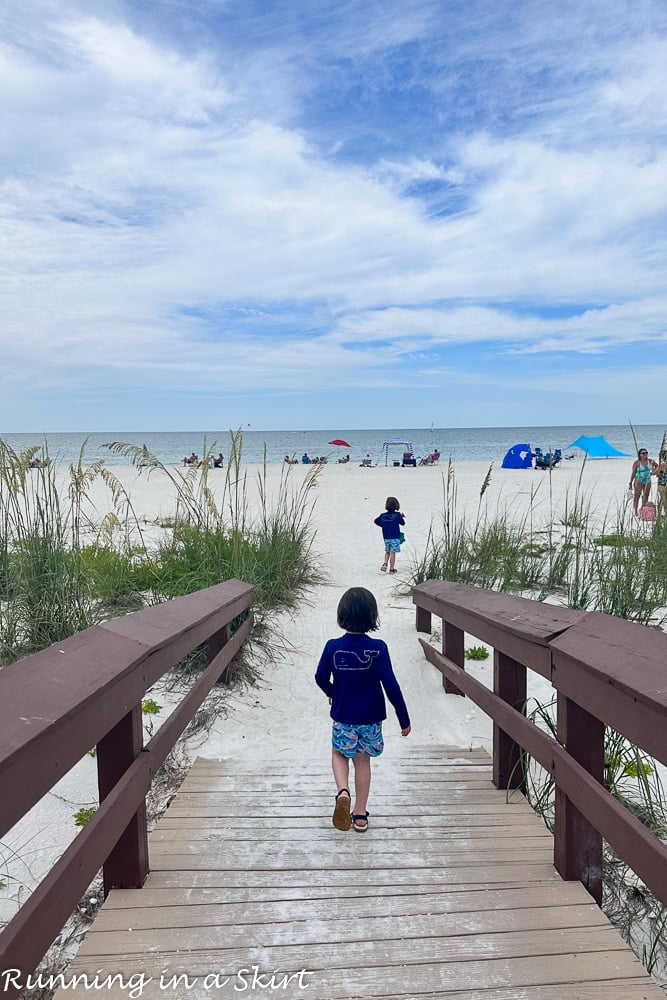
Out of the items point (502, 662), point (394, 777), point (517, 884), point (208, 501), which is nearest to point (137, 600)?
point (208, 501)

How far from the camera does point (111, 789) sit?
7.36 feet

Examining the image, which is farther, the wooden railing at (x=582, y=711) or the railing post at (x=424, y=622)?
the railing post at (x=424, y=622)

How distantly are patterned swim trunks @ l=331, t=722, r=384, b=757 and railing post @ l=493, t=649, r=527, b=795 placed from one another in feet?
1.81

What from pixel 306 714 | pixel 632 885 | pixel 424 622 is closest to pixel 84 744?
→ pixel 632 885

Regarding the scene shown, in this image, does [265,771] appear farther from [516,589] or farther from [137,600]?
[516,589]

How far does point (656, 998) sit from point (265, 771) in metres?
2.07

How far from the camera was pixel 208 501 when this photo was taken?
5984mm

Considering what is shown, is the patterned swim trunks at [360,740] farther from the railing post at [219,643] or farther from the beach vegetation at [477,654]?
the beach vegetation at [477,654]

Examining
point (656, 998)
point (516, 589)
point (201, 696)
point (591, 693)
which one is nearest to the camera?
point (656, 998)

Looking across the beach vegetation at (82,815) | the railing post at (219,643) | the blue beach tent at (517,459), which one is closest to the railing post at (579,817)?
the beach vegetation at (82,815)

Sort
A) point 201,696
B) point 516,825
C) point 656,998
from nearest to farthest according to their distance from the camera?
point 656,998 → point 516,825 → point 201,696

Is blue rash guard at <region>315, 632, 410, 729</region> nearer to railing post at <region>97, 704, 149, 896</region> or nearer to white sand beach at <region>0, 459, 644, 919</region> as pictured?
white sand beach at <region>0, 459, 644, 919</region>

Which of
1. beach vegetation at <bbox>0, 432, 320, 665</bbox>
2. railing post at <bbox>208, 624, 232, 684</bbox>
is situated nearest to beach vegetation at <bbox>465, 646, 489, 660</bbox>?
beach vegetation at <bbox>0, 432, 320, 665</bbox>

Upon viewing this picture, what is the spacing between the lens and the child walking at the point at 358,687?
10.1 feet
